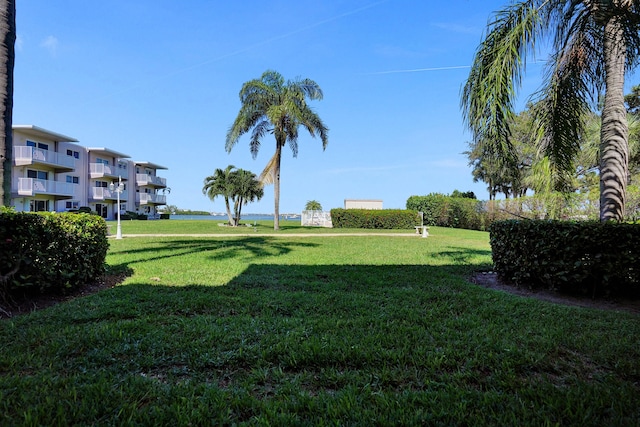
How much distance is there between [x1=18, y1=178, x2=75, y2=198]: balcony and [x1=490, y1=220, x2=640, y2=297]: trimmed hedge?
107 feet

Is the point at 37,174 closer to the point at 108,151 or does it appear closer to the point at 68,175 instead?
the point at 68,175

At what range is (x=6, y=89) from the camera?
4777mm

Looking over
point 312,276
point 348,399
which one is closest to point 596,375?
point 348,399

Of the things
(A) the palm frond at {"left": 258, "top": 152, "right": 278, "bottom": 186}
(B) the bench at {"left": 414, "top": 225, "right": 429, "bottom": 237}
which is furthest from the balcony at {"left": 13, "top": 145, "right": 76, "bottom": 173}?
(B) the bench at {"left": 414, "top": 225, "right": 429, "bottom": 237}

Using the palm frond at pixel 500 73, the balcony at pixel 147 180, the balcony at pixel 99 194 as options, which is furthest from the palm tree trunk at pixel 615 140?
the balcony at pixel 147 180

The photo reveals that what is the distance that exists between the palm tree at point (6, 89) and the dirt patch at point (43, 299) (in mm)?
1456

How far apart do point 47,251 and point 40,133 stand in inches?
1183

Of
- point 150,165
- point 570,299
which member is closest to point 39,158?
point 150,165

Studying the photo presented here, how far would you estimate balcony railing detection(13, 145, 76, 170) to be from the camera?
25094mm

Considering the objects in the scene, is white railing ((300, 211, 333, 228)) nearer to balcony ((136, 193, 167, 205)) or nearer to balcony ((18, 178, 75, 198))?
balcony ((18, 178, 75, 198))

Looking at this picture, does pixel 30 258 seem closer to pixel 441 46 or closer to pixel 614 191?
pixel 441 46

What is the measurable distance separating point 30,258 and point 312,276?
Answer: 14.2 feet

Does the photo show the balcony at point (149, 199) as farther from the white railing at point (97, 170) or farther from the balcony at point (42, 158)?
the balcony at point (42, 158)

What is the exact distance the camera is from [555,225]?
539 centimetres
